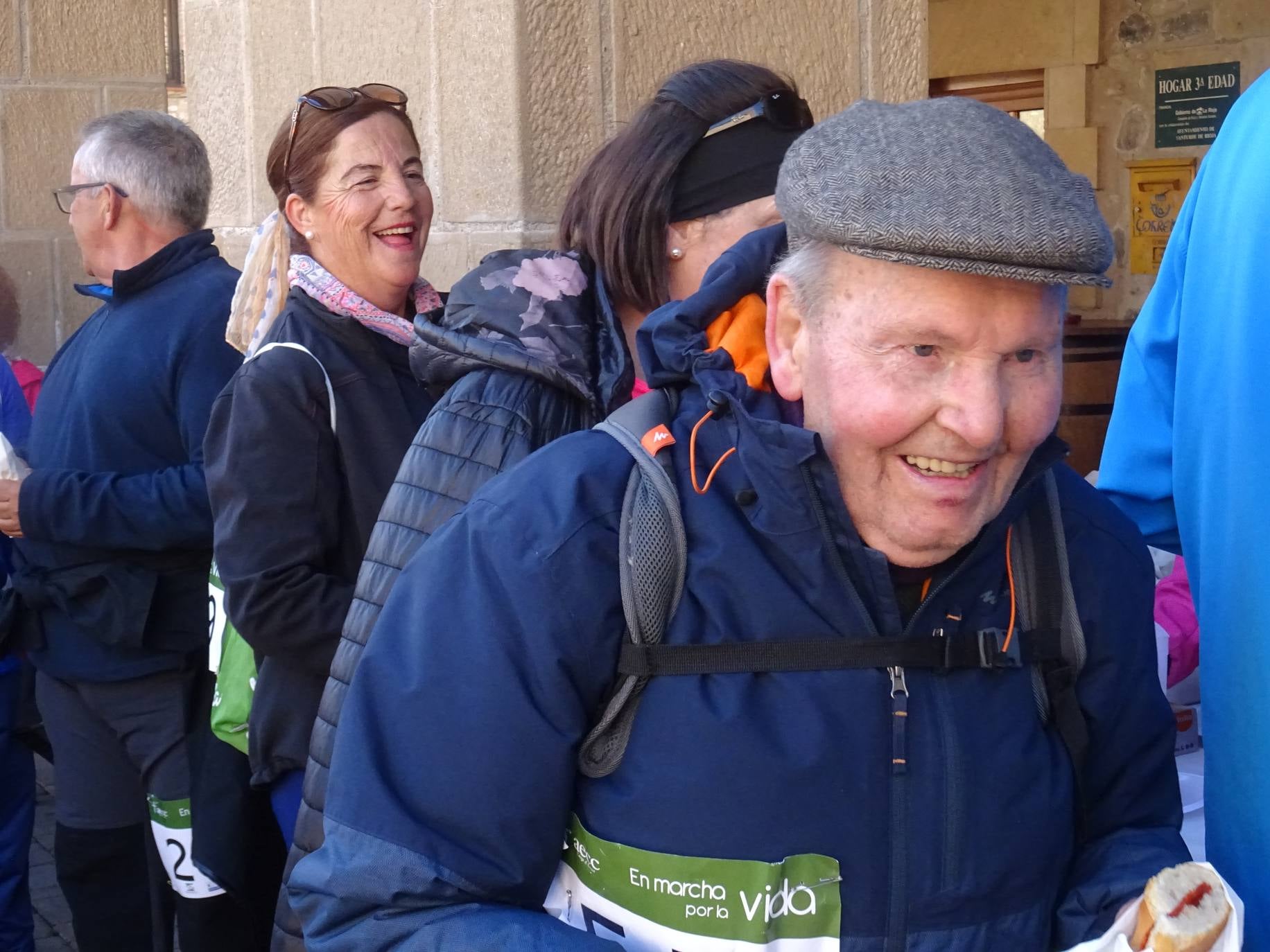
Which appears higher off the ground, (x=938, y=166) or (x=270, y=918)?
(x=938, y=166)

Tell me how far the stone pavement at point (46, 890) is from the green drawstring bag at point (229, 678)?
177cm

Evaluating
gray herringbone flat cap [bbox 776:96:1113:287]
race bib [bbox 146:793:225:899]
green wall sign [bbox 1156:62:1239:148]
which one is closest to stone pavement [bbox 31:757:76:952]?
race bib [bbox 146:793:225:899]

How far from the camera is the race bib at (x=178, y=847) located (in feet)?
9.91

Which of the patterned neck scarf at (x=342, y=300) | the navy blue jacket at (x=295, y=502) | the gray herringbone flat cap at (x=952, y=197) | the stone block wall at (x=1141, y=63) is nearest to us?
the gray herringbone flat cap at (x=952, y=197)

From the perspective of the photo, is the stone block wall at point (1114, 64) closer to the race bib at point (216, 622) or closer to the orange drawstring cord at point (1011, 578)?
the race bib at point (216, 622)

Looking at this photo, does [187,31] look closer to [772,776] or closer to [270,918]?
[270,918]

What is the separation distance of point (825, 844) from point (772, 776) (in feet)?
0.27

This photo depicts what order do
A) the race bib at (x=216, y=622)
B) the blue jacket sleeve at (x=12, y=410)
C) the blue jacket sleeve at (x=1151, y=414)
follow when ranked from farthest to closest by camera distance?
1. the blue jacket sleeve at (x=12, y=410)
2. the race bib at (x=216, y=622)
3. the blue jacket sleeve at (x=1151, y=414)

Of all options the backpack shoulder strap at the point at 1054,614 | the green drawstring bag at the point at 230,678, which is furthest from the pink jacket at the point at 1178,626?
the green drawstring bag at the point at 230,678

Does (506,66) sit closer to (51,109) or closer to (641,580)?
(641,580)

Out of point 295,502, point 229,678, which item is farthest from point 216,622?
Result: point 295,502

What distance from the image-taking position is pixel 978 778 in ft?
4.58

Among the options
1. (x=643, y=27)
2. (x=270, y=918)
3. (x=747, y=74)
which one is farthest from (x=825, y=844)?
(x=643, y=27)

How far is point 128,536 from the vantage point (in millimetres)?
3111
